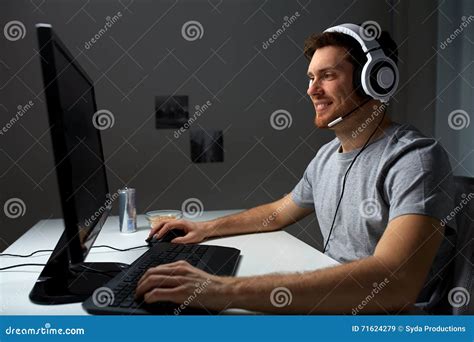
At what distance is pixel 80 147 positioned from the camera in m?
0.73

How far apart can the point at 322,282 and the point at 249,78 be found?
1.27m

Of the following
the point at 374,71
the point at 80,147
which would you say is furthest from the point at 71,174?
the point at 374,71

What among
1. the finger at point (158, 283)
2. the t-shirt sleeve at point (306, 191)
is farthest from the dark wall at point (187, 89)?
the finger at point (158, 283)

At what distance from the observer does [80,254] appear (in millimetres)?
647

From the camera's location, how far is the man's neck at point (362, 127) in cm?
101

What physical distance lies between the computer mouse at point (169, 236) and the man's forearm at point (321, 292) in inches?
17.2

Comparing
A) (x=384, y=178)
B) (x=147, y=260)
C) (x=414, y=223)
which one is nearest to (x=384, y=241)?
(x=414, y=223)

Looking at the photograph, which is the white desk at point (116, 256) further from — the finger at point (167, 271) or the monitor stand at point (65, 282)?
the finger at point (167, 271)

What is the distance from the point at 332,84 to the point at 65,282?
0.74 meters

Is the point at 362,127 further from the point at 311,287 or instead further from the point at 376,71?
the point at 311,287

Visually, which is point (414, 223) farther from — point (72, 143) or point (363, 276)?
point (72, 143)

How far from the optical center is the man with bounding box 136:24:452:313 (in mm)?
608

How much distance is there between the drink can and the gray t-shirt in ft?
1.51

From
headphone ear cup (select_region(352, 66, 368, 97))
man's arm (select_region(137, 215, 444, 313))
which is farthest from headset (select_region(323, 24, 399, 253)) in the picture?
man's arm (select_region(137, 215, 444, 313))
